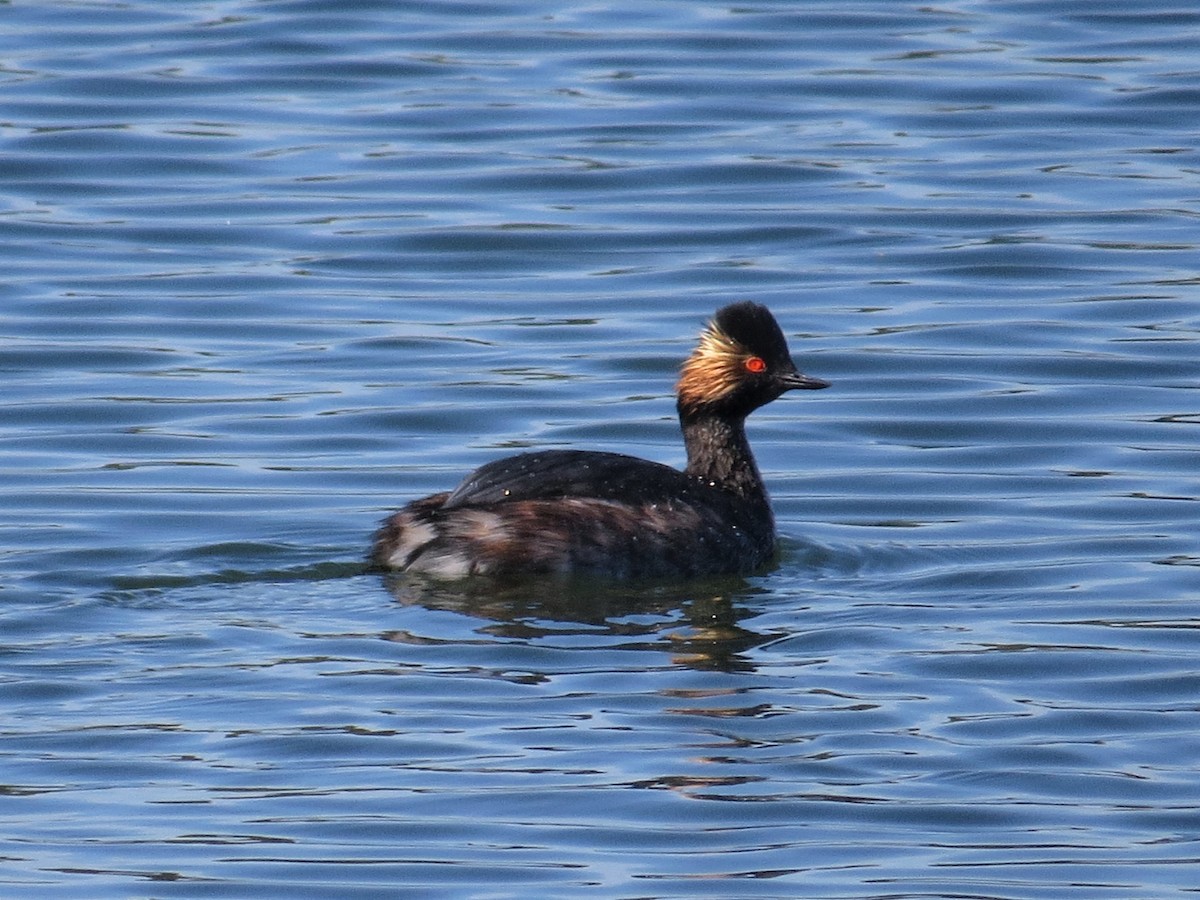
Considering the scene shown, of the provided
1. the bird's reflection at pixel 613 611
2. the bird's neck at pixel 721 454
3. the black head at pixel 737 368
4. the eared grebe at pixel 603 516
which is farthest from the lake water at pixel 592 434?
the black head at pixel 737 368

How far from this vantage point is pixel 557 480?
9.95 m

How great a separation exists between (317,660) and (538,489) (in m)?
1.47

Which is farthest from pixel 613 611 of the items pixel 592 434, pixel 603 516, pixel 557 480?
pixel 592 434

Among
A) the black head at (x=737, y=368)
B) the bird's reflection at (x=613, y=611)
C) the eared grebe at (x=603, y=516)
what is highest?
the black head at (x=737, y=368)

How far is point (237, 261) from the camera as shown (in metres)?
15.5

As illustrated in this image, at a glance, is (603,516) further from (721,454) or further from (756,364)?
(756,364)

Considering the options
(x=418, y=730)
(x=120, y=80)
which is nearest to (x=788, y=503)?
(x=418, y=730)

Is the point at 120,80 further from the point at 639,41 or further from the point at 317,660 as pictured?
the point at 317,660

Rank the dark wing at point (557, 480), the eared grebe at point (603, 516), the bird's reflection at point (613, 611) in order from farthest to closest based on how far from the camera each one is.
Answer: the dark wing at point (557, 480) → the eared grebe at point (603, 516) → the bird's reflection at point (613, 611)

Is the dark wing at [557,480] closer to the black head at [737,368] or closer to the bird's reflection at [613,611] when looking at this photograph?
the bird's reflection at [613,611]

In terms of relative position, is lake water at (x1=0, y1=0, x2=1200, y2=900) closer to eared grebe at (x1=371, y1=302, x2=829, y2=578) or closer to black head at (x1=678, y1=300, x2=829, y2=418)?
eared grebe at (x1=371, y1=302, x2=829, y2=578)

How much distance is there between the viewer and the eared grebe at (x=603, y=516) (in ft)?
32.0

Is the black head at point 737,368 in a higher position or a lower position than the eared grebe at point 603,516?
higher

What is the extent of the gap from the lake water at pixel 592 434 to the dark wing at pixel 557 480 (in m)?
0.37
